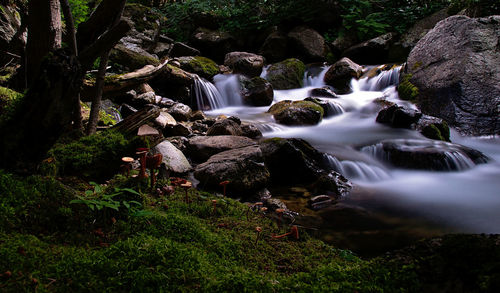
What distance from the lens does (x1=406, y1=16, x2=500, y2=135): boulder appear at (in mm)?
9219

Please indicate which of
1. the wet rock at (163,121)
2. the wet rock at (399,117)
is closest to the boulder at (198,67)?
the wet rock at (163,121)

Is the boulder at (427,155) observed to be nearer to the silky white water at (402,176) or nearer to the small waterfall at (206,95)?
the silky white water at (402,176)

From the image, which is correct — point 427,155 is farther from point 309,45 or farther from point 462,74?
point 309,45

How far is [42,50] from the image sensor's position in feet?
11.8

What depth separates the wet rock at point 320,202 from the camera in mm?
4861

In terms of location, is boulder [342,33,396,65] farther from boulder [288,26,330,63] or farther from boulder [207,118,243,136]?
boulder [207,118,243,136]

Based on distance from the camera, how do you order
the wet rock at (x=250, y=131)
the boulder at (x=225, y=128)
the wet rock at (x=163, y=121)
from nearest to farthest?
the boulder at (x=225, y=128) < the wet rock at (x=163, y=121) < the wet rock at (x=250, y=131)

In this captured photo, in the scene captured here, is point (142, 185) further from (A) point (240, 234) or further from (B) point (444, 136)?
(B) point (444, 136)

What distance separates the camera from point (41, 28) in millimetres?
3455

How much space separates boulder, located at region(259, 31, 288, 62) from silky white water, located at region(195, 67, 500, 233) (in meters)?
7.10

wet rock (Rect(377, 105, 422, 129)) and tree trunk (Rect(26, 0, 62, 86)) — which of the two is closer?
tree trunk (Rect(26, 0, 62, 86))

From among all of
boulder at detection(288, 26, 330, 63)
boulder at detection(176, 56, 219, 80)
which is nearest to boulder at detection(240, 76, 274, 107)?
boulder at detection(176, 56, 219, 80)

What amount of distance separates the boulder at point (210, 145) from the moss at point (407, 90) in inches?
304

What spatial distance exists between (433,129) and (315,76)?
757 centimetres
